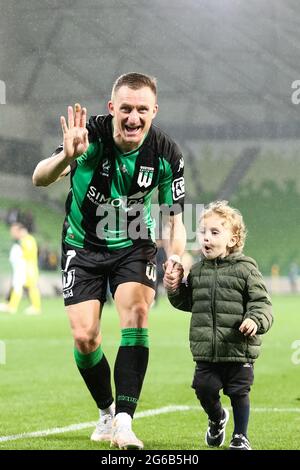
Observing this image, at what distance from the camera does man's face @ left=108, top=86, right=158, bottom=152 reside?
4945 mm

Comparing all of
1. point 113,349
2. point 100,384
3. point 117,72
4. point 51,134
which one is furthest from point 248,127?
point 100,384

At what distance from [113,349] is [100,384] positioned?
615 cm

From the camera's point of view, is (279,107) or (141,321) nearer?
(141,321)

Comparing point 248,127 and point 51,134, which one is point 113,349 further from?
point 248,127

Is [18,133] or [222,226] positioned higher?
[18,133]

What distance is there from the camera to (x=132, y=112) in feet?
16.3

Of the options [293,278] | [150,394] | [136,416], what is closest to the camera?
[136,416]

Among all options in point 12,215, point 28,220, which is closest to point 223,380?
point 12,215

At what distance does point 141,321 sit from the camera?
5.07m

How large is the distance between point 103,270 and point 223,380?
87 cm

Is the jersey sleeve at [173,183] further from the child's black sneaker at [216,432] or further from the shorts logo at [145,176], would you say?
the child's black sneaker at [216,432]

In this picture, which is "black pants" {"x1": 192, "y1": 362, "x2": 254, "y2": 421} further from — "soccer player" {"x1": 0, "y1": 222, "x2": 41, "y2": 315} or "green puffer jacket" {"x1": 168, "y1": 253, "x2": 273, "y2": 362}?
"soccer player" {"x1": 0, "y1": 222, "x2": 41, "y2": 315}

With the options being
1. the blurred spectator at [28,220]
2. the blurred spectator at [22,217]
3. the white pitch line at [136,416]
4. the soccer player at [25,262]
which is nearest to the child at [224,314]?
the white pitch line at [136,416]

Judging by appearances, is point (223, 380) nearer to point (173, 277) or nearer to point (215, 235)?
point (173, 277)
